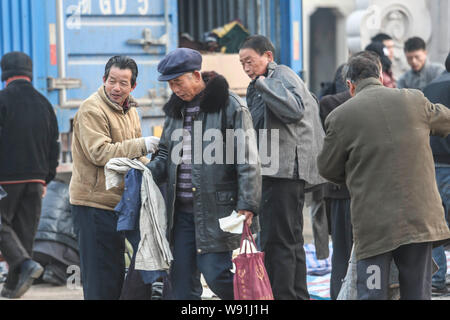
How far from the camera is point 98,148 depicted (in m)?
5.21

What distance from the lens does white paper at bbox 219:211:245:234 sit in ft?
15.7

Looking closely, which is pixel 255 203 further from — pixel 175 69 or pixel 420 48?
pixel 420 48

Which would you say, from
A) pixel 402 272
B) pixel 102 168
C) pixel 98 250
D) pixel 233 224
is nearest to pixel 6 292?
pixel 98 250

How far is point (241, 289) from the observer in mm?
4754

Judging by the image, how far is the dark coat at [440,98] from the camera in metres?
6.31

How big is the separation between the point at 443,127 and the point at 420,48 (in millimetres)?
4360

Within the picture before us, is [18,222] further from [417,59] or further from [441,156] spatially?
[417,59]

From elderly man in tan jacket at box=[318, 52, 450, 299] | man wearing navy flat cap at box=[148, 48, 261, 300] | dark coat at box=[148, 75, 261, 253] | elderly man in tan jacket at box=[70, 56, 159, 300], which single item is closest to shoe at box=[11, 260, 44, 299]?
elderly man in tan jacket at box=[70, 56, 159, 300]

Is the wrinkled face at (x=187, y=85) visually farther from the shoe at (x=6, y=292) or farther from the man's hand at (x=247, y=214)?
the shoe at (x=6, y=292)

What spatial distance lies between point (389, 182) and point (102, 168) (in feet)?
5.88

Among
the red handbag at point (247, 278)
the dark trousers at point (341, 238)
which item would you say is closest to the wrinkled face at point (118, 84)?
the red handbag at point (247, 278)

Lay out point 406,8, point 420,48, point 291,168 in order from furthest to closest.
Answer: point 406,8
point 420,48
point 291,168

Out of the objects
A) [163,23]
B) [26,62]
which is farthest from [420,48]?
[26,62]

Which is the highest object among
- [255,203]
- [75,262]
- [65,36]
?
[65,36]
